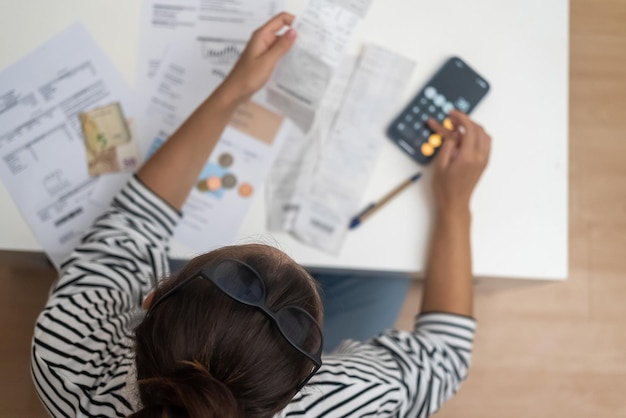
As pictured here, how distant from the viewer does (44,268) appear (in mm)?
1183

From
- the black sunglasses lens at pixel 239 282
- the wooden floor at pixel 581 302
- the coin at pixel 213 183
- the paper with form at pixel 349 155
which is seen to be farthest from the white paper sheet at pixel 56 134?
the wooden floor at pixel 581 302

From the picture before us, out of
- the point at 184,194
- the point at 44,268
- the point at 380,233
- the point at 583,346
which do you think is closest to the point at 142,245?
the point at 184,194

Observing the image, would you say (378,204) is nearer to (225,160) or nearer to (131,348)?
(225,160)

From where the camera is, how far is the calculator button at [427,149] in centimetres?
82

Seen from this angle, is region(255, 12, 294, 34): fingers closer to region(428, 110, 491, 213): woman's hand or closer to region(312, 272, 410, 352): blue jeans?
region(428, 110, 491, 213): woman's hand

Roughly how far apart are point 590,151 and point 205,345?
44.2 inches

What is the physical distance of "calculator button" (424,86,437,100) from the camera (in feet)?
2.73

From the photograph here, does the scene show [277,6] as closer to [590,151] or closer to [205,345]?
[205,345]

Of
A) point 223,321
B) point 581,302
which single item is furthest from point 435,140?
point 581,302

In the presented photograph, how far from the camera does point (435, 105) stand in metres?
0.84

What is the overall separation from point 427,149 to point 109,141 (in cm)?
46

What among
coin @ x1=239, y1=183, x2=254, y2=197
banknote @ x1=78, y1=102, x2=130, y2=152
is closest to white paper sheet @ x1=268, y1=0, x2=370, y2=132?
coin @ x1=239, y1=183, x2=254, y2=197

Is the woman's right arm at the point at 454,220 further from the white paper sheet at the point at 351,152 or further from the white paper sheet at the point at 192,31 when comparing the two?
the white paper sheet at the point at 192,31

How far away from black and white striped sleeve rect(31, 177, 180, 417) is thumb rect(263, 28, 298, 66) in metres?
0.25
